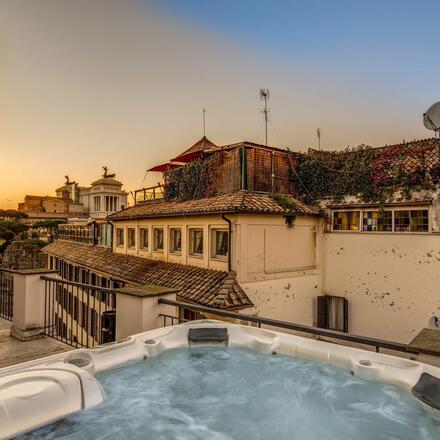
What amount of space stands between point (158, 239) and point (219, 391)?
10592 mm

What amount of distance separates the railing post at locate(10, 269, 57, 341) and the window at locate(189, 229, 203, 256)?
21.3ft

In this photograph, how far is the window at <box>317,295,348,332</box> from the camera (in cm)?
1176

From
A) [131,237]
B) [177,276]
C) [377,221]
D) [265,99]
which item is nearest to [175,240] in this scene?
[177,276]

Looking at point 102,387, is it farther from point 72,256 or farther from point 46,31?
point 72,256

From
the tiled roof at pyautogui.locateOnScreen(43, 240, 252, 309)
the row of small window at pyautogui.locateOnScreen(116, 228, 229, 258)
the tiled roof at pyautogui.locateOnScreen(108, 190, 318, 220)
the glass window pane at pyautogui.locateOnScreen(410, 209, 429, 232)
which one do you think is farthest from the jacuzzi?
the glass window pane at pyautogui.locateOnScreen(410, 209, 429, 232)

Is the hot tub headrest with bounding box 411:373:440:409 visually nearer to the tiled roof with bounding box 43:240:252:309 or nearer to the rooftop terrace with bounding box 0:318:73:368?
the tiled roof with bounding box 43:240:252:309

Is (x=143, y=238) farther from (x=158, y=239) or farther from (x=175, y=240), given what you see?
(x=175, y=240)

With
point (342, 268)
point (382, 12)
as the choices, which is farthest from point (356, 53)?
point (342, 268)

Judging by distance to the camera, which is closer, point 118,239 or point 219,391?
point 219,391

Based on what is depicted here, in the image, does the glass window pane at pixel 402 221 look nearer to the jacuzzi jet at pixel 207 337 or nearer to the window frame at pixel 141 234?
the jacuzzi jet at pixel 207 337

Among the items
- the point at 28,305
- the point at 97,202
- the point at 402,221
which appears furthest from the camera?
the point at 97,202

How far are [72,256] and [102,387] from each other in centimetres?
1697

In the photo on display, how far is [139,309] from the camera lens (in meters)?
4.30

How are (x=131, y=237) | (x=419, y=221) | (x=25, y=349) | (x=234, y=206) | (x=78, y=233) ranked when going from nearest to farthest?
1. (x=25, y=349)
2. (x=234, y=206)
3. (x=419, y=221)
4. (x=131, y=237)
5. (x=78, y=233)
